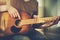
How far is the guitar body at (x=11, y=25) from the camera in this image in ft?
8.40

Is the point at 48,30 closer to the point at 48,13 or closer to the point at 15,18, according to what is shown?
the point at 48,13

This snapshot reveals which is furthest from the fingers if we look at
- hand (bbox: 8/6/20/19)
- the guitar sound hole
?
the guitar sound hole

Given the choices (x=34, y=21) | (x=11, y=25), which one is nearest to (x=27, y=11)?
(x=34, y=21)

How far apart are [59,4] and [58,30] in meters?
0.31

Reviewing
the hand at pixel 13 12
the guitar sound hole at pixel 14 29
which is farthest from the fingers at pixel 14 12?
the guitar sound hole at pixel 14 29

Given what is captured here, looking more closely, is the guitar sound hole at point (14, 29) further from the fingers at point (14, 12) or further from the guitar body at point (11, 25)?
the fingers at point (14, 12)

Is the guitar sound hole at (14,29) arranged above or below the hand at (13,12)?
below

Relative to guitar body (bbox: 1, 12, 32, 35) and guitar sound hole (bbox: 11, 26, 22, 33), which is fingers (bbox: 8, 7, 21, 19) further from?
guitar sound hole (bbox: 11, 26, 22, 33)

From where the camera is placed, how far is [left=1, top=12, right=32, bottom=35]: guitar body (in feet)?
8.40

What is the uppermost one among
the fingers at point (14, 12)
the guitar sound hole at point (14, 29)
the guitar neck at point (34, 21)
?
the fingers at point (14, 12)

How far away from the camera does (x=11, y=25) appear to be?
2.57 meters

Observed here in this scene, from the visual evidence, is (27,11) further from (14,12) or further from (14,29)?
(14,29)

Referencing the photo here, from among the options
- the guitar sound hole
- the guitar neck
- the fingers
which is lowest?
the guitar sound hole

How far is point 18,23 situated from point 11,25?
0.28 feet
